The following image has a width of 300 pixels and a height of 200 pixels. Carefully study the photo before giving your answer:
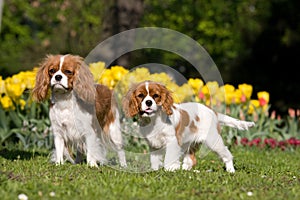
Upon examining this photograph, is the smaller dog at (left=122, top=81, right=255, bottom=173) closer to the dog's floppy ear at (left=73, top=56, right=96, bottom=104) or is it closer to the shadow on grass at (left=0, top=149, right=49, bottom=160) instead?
the dog's floppy ear at (left=73, top=56, right=96, bottom=104)

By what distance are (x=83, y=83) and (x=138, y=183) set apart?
66.1 inches

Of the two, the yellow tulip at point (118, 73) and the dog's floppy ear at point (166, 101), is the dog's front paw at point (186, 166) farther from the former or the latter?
the yellow tulip at point (118, 73)

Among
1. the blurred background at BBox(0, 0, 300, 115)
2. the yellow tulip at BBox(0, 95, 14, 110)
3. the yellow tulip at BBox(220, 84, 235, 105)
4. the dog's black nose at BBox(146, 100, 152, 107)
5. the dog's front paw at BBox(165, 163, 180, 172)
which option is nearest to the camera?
the dog's black nose at BBox(146, 100, 152, 107)

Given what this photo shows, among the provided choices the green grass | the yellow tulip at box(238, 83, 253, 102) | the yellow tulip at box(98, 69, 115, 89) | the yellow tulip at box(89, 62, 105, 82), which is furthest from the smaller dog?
the yellow tulip at box(238, 83, 253, 102)

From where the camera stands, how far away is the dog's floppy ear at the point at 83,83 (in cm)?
697

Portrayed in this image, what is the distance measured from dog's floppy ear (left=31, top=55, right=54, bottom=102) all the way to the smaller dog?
976mm

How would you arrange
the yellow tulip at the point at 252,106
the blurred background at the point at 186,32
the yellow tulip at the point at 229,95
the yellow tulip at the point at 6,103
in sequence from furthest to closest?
the blurred background at the point at 186,32
the yellow tulip at the point at 252,106
the yellow tulip at the point at 229,95
the yellow tulip at the point at 6,103

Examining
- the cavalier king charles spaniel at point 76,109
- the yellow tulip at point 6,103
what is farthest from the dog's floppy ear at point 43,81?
the yellow tulip at point 6,103

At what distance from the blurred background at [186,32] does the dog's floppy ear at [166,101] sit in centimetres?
801

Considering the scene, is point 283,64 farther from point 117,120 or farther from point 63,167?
point 63,167

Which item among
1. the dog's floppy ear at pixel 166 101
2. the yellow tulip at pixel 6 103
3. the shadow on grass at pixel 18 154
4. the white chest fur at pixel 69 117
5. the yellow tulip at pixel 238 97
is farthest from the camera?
the yellow tulip at pixel 238 97

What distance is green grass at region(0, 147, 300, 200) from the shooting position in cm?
523

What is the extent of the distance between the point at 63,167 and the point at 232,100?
4657 mm

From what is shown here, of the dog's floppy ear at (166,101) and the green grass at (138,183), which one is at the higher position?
the dog's floppy ear at (166,101)
